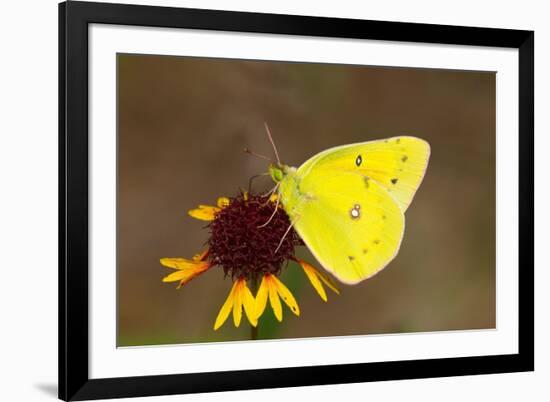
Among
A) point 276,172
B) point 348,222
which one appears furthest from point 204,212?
point 348,222

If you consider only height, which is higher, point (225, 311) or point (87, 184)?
point (87, 184)

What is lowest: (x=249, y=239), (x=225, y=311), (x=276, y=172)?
(x=225, y=311)

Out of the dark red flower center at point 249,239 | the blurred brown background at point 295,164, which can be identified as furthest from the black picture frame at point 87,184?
the dark red flower center at point 249,239

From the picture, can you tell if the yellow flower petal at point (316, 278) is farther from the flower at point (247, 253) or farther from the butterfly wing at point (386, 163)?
the butterfly wing at point (386, 163)

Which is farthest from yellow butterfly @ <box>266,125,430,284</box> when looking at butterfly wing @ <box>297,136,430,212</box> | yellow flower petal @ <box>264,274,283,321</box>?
yellow flower petal @ <box>264,274,283,321</box>

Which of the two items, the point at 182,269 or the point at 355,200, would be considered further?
the point at 355,200

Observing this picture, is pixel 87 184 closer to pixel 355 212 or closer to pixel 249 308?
pixel 249 308
